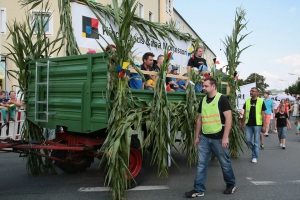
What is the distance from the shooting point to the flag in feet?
20.7

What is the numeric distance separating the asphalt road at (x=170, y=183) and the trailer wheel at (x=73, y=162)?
12cm

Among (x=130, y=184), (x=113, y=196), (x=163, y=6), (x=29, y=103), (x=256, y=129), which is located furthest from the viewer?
(x=163, y=6)

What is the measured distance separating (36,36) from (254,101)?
515cm

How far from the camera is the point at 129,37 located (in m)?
4.84

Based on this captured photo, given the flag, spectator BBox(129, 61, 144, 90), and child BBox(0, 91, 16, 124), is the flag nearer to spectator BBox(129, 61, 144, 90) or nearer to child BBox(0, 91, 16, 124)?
spectator BBox(129, 61, 144, 90)

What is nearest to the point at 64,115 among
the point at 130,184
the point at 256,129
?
the point at 130,184

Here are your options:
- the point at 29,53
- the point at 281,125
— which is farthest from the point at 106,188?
the point at 281,125

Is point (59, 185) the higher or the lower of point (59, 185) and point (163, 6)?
the lower

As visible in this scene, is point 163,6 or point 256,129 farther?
point 163,6

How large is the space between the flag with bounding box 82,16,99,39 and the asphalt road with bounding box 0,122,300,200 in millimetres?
2631

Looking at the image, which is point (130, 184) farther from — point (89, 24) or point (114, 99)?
point (89, 24)

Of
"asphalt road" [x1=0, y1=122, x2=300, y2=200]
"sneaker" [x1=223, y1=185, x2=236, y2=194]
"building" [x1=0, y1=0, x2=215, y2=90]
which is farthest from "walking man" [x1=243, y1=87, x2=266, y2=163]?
"sneaker" [x1=223, y1=185, x2=236, y2=194]

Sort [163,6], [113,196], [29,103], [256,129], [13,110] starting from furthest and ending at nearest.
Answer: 1. [163,6]
2. [13,110]
3. [256,129]
4. [29,103]
5. [113,196]

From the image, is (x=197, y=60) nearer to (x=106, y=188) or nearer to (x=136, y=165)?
(x=136, y=165)
